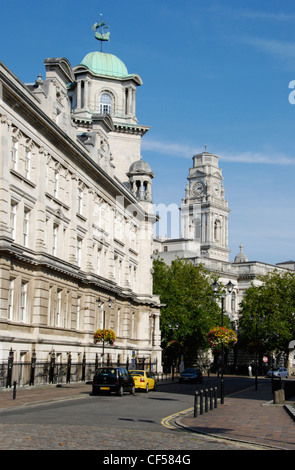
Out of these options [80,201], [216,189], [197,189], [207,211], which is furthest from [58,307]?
[216,189]

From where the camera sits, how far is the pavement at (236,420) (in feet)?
58.7

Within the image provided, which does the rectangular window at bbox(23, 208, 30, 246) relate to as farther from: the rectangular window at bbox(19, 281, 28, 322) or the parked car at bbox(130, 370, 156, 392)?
the parked car at bbox(130, 370, 156, 392)

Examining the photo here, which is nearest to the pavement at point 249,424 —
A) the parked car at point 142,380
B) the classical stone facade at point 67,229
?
the parked car at point 142,380

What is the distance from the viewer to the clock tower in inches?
6186

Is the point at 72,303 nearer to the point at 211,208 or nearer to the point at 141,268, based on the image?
the point at 141,268

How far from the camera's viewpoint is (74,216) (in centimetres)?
4975

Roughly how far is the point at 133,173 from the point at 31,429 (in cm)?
5572

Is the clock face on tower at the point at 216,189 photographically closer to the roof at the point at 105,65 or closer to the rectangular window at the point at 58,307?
the roof at the point at 105,65

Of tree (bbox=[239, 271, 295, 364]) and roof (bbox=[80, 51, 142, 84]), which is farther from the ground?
roof (bbox=[80, 51, 142, 84])

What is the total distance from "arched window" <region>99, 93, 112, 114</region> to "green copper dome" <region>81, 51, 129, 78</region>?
2.43 meters

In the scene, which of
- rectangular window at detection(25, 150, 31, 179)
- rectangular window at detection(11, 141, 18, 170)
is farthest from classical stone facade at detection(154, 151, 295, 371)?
rectangular window at detection(11, 141, 18, 170)
